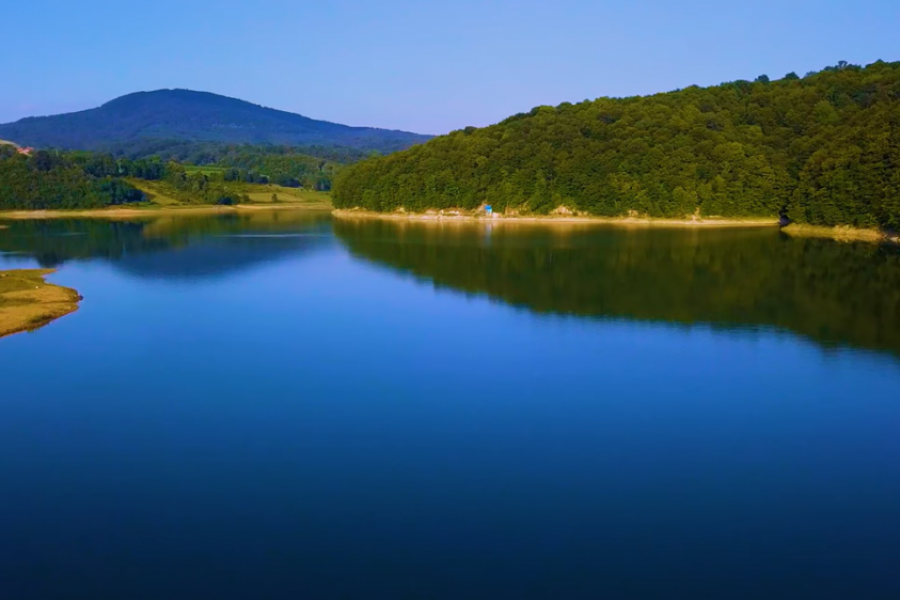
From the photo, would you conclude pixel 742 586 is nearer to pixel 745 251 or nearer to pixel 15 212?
pixel 745 251

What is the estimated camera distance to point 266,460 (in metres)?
14.2

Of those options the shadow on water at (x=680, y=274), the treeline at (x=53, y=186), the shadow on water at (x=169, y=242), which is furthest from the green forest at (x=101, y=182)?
the shadow on water at (x=680, y=274)

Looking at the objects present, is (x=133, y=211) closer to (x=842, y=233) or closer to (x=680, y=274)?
(x=680, y=274)

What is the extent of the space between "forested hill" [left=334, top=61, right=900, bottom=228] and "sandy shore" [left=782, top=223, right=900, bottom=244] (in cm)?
68

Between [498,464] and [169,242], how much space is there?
50.1 meters

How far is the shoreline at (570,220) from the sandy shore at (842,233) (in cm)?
586

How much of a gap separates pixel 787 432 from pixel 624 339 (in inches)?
322

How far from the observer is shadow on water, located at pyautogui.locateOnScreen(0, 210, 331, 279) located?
44.0 meters

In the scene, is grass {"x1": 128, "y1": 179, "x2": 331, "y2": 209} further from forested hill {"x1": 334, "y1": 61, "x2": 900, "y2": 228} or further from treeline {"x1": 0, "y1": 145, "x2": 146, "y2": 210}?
forested hill {"x1": 334, "y1": 61, "x2": 900, "y2": 228}

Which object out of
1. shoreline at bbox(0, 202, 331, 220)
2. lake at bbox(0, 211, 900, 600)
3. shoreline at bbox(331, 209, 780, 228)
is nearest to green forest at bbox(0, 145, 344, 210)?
shoreline at bbox(0, 202, 331, 220)

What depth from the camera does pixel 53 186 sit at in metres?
95.2

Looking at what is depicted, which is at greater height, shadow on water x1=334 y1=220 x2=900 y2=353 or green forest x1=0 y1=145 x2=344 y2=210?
green forest x1=0 y1=145 x2=344 y2=210

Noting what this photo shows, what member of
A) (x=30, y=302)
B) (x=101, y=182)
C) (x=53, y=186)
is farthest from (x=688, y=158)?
(x=53, y=186)

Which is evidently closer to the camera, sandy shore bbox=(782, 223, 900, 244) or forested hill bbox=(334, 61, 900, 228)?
sandy shore bbox=(782, 223, 900, 244)
